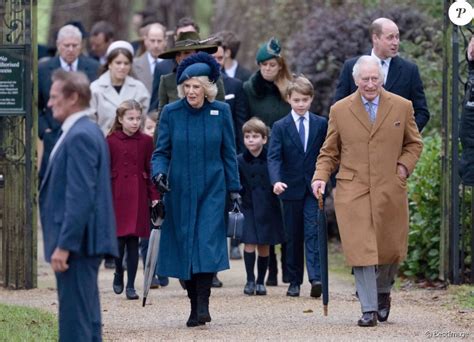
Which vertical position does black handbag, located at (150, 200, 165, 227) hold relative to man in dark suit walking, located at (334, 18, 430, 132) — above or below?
below

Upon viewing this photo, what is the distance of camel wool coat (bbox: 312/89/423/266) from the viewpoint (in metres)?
10.3

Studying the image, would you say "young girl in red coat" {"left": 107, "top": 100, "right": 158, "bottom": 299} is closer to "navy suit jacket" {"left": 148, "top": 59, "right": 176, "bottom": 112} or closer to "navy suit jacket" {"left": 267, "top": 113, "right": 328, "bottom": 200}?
"navy suit jacket" {"left": 267, "top": 113, "right": 328, "bottom": 200}

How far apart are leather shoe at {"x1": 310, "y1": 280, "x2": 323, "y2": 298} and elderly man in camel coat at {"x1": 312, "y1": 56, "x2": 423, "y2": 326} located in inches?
71.4

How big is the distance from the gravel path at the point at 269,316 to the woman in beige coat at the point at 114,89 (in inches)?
66.0

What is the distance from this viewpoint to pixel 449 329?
1033 cm

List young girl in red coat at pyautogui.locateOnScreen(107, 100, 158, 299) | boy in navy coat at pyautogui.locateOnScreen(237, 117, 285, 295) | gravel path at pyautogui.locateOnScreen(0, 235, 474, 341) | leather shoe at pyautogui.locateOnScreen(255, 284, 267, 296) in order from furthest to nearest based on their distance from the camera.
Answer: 1. boy in navy coat at pyautogui.locateOnScreen(237, 117, 285, 295)
2. leather shoe at pyautogui.locateOnScreen(255, 284, 267, 296)
3. young girl in red coat at pyautogui.locateOnScreen(107, 100, 158, 299)
4. gravel path at pyautogui.locateOnScreen(0, 235, 474, 341)

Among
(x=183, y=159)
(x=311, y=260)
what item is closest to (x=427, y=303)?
(x=311, y=260)

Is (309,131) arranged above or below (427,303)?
above

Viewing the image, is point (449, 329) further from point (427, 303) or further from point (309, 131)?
point (309, 131)

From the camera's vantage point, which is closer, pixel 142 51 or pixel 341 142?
pixel 341 142

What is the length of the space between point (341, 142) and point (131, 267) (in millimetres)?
2720

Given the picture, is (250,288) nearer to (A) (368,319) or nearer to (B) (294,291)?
(B) (294,291)

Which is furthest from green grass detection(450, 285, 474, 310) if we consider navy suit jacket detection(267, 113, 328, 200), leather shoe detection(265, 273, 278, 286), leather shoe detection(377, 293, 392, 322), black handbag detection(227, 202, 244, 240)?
black handbag detection(227, 202, 244, 240)

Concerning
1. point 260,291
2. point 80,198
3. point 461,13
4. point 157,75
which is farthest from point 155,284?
point 80,198
